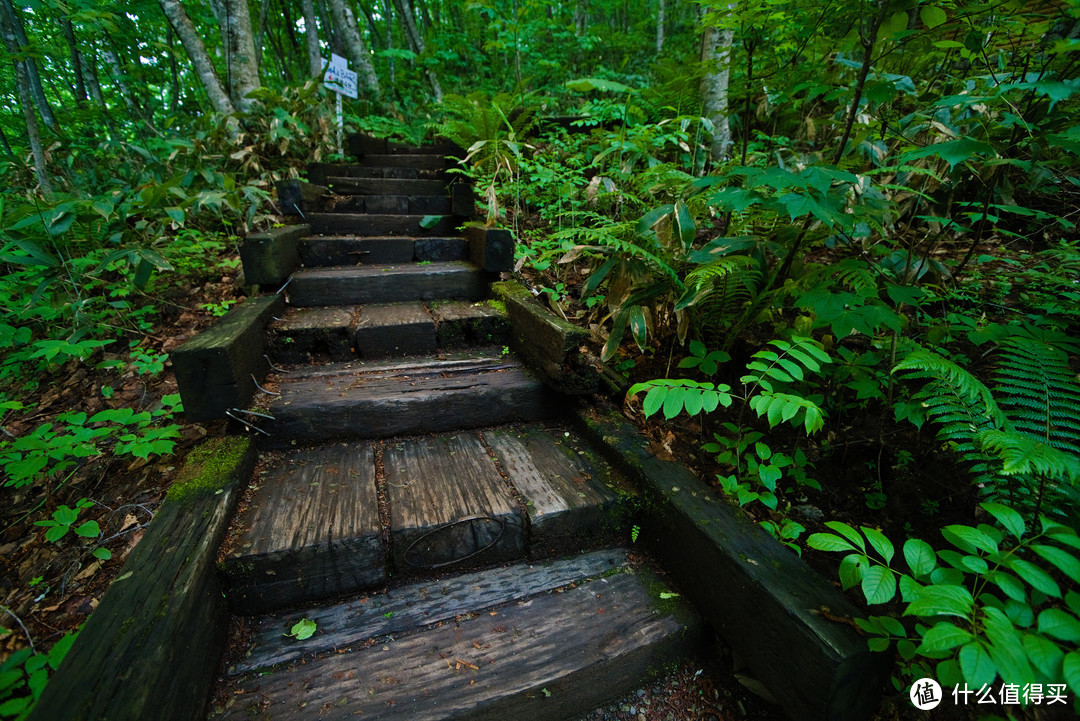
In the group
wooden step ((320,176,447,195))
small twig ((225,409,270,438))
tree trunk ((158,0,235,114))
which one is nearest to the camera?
small twig ((225,409,270,438))

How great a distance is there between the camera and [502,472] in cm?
167

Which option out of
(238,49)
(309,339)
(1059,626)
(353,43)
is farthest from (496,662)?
(353,43)

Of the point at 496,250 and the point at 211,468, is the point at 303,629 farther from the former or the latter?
the point at 496,250

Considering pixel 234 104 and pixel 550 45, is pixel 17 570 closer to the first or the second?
pixel 234 104

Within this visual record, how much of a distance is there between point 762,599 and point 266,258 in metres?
2.73

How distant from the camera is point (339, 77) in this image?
5.48 meters

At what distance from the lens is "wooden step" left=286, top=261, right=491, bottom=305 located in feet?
8.46

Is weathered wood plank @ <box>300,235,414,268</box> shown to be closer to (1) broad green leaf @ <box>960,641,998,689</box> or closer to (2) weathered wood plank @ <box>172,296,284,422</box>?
(2) weathered wood plank @ <box>172,296,284,422</box>

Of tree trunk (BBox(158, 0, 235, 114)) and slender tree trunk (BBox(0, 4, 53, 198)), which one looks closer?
slender tree trunk (BBox(0, 4, 53, 198))

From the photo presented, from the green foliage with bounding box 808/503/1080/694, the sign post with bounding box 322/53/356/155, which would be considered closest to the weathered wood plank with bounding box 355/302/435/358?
the green foliage with bounding box 808/503/1080/694

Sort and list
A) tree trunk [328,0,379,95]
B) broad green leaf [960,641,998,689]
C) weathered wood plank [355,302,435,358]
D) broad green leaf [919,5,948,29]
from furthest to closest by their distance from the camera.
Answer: tree trunk [328,0,379,95]
weathered wood plank [355,302,435,358]
broad green leaf [919,5,948,29]
broad green leaf [960,641,998,689]

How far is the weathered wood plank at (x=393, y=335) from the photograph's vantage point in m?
2.27

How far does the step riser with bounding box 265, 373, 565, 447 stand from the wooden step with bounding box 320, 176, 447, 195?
9.68 ft

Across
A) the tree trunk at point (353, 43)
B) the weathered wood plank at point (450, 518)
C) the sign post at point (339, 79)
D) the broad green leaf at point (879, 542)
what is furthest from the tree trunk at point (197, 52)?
the broad green leaf at point (879, 542)
